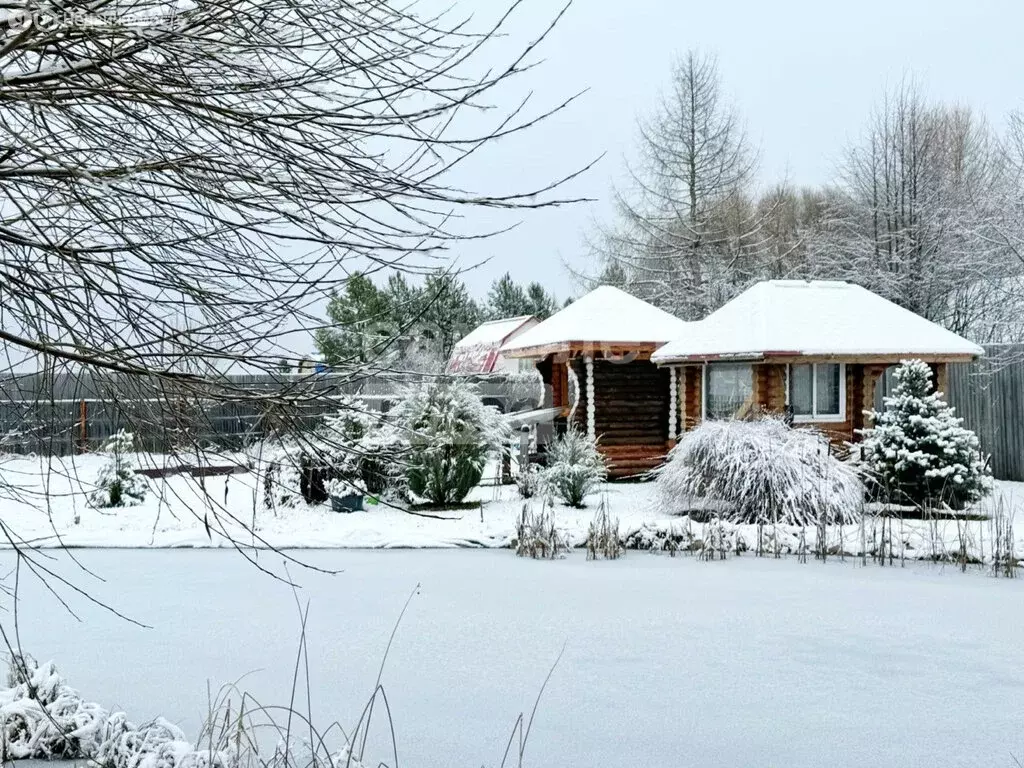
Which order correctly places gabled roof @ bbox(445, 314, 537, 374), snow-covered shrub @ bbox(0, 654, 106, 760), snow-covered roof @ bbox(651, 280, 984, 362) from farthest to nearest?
gabled roof @ bbox(445, 314, 537, 374), snow-covered roof @ bbox(651, 280, 984, 362), snow-covered shrub @ bbox(0, 654, 106, 760)

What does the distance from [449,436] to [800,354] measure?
4956 millimetres

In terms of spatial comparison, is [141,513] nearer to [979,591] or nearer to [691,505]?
[691,505]

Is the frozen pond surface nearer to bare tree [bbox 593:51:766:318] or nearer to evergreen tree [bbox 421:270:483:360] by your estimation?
bare tree [bbox 593:51:766:318]

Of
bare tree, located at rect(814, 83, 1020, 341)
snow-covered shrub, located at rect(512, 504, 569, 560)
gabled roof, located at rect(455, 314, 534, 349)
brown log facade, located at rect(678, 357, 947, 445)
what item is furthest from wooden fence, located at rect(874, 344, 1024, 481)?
gabled roof, located at rect(455, 314, 534, 349)

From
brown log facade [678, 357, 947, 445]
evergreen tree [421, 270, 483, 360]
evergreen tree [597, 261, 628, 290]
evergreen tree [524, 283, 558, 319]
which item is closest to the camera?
brown log facade [678, 357, 947, 445]

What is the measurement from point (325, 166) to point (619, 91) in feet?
6.48

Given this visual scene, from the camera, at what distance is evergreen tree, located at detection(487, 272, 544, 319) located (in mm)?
38156

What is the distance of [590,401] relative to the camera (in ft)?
51.8

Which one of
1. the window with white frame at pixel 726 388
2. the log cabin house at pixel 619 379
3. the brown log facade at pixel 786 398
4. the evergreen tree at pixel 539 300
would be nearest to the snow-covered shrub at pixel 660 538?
the brown log facade at pixel 786 398

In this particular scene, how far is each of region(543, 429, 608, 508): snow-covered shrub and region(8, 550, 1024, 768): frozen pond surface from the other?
3.12 metres

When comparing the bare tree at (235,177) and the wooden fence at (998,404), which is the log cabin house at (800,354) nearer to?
the wooden fence at (998,404)

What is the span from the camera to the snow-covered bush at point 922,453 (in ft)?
36.8

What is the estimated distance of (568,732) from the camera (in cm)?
452

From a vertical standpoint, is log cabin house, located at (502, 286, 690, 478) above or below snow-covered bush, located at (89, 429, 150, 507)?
above
